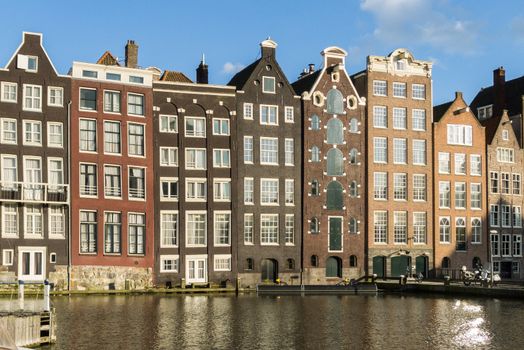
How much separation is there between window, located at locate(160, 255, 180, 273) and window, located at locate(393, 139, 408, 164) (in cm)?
2331

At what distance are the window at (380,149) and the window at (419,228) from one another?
6.15 meters

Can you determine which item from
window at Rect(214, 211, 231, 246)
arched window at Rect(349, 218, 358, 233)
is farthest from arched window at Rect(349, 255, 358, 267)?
window at Rect(214, 211, 231, 246)

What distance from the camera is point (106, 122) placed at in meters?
66.3

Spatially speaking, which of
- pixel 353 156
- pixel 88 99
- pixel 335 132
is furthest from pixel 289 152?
pixel 88 99

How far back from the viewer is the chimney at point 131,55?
70.8m

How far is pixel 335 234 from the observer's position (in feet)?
246

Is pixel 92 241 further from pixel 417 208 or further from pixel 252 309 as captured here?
pixel 417 208

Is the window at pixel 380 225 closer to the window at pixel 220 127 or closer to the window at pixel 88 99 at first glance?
the window at pixel 220 127

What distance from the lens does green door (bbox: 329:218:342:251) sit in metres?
74.7

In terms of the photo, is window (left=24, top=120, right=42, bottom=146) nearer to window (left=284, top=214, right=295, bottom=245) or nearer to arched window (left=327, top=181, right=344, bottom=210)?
window (left=284, top=214, right=295, bottom=245)

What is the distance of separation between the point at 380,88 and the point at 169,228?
966 inches

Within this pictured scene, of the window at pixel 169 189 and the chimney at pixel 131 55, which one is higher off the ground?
the chimney at pixel 131 55

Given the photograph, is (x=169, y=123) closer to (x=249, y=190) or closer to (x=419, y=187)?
(x=249, y=190)

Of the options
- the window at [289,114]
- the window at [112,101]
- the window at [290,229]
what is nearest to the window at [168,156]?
the window at [112,101]
